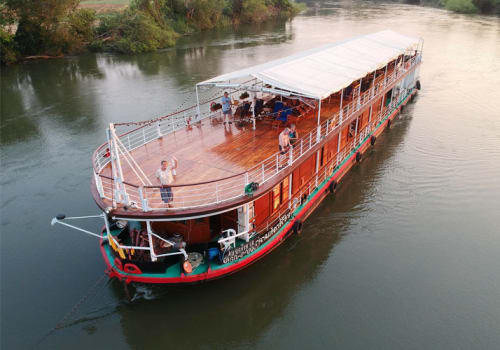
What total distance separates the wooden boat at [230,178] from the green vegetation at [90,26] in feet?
120

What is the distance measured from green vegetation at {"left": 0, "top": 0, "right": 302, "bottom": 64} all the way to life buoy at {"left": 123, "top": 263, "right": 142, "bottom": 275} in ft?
134

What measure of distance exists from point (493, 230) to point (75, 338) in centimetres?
1511

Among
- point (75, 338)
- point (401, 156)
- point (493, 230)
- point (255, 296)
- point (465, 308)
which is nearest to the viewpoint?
point (75, 338)

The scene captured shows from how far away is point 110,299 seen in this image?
11.5 metres

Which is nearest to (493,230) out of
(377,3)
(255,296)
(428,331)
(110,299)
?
(428,331)

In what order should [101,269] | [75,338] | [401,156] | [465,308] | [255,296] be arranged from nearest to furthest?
[75,338] → [465,308] → [255,296] → [101,269] → [401,156]

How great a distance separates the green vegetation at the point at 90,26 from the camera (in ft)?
138

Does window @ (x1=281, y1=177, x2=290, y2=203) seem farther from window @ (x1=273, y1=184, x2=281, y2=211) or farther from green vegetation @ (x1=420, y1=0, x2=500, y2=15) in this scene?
green vegetation @ (x1=420, y1=0, x2=500, y2=15)

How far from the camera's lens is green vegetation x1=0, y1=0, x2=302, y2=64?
41922mm

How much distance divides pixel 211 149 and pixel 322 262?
18.7 ft

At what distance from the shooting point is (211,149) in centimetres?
1346

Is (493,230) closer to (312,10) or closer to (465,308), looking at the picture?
(465,308)

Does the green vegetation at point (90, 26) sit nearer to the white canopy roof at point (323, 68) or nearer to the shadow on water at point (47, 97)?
the shadow on water at point (47, 97)

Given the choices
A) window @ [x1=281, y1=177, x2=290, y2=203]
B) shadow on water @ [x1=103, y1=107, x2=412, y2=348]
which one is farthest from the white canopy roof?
shadow on water @ [x1=103, y1=107, x2=412, y2=348]
